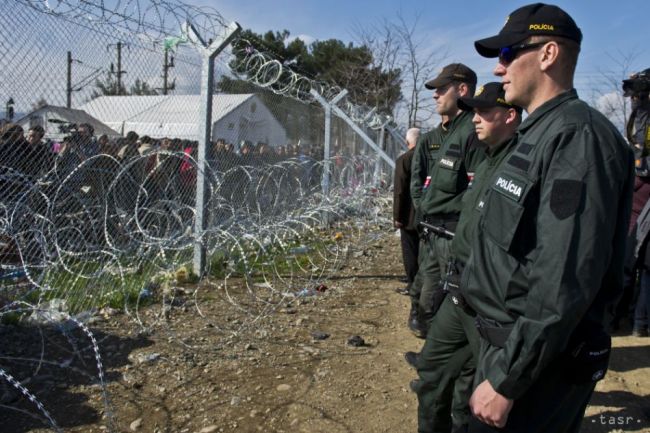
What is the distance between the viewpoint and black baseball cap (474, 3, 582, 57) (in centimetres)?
168

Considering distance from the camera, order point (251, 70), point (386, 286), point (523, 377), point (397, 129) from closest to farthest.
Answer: point (523, 377)
point (386, 286)
point (251, 70)
point (397, 129)

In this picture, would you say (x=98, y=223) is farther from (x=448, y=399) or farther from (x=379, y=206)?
(x=379, y=206)

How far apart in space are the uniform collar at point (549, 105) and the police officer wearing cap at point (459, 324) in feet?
2.56

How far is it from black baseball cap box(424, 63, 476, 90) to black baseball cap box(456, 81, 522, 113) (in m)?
1.34

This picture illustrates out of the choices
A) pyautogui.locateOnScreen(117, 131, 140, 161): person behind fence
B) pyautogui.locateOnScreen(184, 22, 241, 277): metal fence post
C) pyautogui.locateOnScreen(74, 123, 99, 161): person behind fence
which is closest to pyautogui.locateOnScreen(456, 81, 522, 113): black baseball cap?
pyautogui.locateOnScreen(74, 123, 99, 161): person behind fence

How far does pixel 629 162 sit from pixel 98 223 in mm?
4965

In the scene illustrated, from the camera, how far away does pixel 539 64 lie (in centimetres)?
172

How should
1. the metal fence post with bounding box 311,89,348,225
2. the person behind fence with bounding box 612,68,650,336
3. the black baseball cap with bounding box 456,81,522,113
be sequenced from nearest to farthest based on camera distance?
1. the black baseball cap with bounding box 456,81,522,113
2. the person behind fence with bounding box 612,68,650,336
3. the metal fence post with bounding box 311,89,348,225

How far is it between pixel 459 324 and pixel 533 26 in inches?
57.1

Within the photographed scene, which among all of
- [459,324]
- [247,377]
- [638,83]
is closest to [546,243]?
[459,324]

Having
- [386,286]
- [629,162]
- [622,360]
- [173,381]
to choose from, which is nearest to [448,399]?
[629,162]

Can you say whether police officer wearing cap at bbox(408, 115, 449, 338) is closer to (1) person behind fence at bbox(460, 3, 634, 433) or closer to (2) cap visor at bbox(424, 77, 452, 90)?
(2) cap visor at bbox(424, 77, 452, 90)

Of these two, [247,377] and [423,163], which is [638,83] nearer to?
[423,163]

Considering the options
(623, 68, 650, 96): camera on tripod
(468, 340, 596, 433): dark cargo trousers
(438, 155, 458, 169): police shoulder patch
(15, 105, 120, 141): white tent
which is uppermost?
(623, 68, 650, 96): camera on tripod
